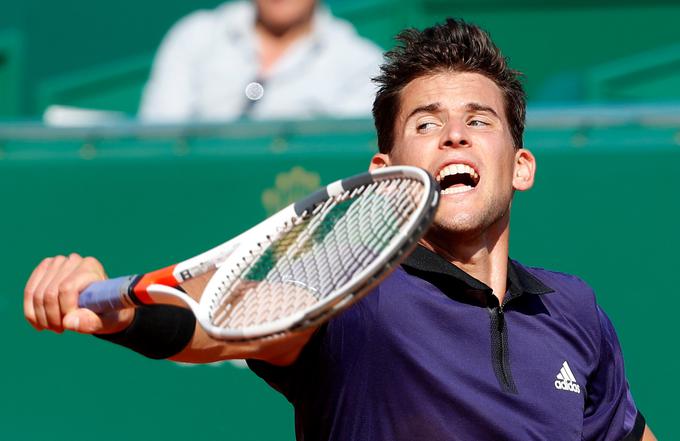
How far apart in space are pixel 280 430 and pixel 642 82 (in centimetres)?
245

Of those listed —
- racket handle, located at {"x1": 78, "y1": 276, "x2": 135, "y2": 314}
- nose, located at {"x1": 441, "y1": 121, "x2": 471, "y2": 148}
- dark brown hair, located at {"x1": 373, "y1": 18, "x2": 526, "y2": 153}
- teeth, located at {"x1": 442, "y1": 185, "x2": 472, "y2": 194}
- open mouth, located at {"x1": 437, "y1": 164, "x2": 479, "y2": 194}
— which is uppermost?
dark brown hair, located at {"x1": 373, "y1": 18, "x2": 526, "y2": 153}

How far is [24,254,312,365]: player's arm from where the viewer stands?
213 cm

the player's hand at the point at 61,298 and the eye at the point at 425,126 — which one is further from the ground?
the eye at the point at 425,126

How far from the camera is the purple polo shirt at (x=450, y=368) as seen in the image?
2.30m

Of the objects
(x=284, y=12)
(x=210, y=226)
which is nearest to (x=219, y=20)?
(x=284, y=12)

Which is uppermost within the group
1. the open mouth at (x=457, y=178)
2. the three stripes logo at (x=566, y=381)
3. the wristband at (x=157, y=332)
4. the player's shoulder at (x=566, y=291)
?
→ the open mouth at (x=457, y=178)

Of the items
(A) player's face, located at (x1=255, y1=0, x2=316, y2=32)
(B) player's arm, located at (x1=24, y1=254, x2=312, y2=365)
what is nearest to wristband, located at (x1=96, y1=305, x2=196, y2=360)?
(B) player's arm, located at (x1=24, y1=254, x2=312, y2=365)

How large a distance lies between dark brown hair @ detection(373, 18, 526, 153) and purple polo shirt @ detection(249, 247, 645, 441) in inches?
13.6

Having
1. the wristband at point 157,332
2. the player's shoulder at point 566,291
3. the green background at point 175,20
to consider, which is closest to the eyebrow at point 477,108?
the player's shoulder at point 566,291

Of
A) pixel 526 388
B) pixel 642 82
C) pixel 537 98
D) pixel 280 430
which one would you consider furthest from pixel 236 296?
pixel 537 98

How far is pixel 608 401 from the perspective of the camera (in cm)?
→ 269

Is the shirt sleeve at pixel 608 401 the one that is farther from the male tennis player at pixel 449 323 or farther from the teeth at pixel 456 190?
the teeth at pixel 456 190

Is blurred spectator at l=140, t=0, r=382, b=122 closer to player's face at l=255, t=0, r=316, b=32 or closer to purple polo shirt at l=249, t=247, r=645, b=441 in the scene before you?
player's face at l=255, t=0, r=316, b=32

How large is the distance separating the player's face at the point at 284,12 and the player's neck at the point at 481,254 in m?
2.65
